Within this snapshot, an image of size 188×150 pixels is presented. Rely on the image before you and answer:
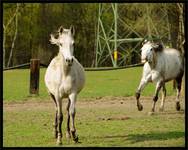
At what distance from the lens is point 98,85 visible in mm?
19375

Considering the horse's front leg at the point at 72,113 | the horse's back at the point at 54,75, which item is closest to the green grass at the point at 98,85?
the horse's back at the point at 54,75

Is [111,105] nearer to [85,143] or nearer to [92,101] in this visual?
[92,101]

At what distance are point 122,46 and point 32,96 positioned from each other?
12.4m

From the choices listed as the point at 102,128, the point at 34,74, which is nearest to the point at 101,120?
the point at 102,128

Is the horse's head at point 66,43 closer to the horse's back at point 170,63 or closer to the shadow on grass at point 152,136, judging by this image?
the shadow on grass at point 152,136

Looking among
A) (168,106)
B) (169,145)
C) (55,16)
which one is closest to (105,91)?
(168,106)

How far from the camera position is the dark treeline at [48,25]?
71.9ft

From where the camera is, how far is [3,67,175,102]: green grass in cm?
1611

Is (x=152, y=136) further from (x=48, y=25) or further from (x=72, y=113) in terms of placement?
(x=48, y=25)

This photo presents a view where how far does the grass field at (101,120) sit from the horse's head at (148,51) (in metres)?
1.32

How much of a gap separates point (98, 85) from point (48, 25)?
5892mm

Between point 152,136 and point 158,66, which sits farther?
point 158,66

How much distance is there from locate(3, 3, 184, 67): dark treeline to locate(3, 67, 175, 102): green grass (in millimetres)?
1127

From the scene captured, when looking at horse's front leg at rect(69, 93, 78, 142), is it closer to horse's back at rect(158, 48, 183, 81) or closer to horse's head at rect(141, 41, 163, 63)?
horse's head at rect(141, 41, 163, 63)
